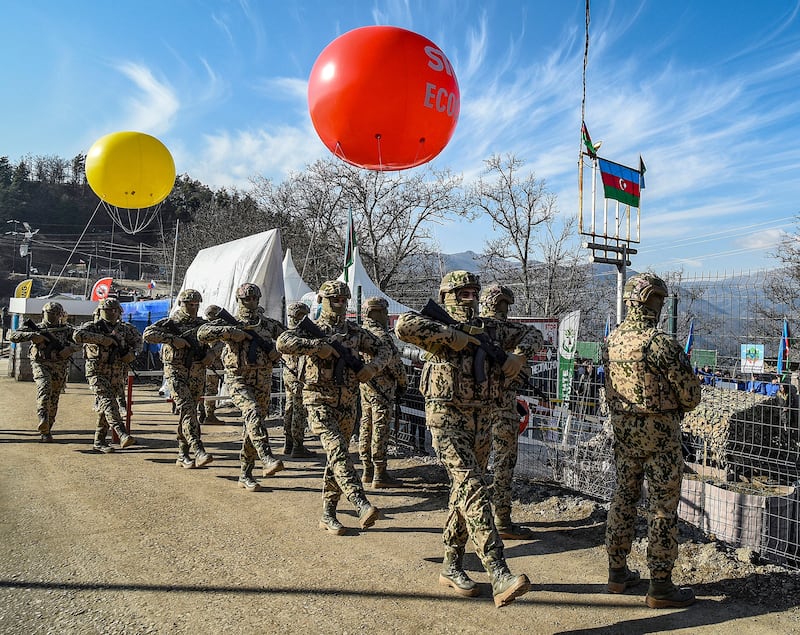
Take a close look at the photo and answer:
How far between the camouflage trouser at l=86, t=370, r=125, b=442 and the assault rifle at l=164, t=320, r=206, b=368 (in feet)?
5.73

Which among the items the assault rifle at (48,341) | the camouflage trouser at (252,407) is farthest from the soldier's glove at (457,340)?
the assault rifle at (48,341)

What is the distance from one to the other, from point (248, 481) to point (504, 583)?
A: 395 cm

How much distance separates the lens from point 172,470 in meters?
7.35

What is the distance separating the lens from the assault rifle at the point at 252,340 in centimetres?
667

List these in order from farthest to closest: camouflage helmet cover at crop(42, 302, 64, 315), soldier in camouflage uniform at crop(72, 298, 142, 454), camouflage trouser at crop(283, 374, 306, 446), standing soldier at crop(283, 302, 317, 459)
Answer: camouflage helmet cover at crop(42, 302, 64, 315) < soldier in camouflage uniform at crop(72, 298, 142, 454) < camouflage trouser at crop(283, 374, 306, 446) < standing soldier at crop(283, 302, 317, 459)

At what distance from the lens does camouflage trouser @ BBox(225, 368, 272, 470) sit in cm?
620

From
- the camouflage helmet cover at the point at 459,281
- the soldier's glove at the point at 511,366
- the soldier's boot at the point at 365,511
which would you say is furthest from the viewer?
the soldier's boot at the point at 365,511

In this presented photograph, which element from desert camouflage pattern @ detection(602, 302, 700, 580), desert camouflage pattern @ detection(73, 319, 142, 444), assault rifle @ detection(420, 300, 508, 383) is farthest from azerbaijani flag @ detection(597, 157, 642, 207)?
desert camouflage pattern @ detection(73, 319, 142, 444)

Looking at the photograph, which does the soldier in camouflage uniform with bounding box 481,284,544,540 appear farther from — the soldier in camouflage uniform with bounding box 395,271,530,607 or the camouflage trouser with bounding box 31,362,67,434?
the camouflage trouser with bounding box 31,362,67,434

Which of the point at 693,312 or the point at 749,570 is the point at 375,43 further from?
the point at 749,570

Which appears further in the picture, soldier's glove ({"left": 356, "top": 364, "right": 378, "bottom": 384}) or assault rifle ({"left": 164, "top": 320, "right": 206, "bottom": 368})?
assault rifle ({"left": 164, "top": 320, "right": 206, "bottom": 368})

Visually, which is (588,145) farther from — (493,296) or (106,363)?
(106,363)

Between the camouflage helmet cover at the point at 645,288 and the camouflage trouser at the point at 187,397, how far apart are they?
18.8ft

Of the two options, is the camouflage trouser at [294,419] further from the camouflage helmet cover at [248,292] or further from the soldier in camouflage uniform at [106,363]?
the soldier in camouflage uniform at [106,363]
